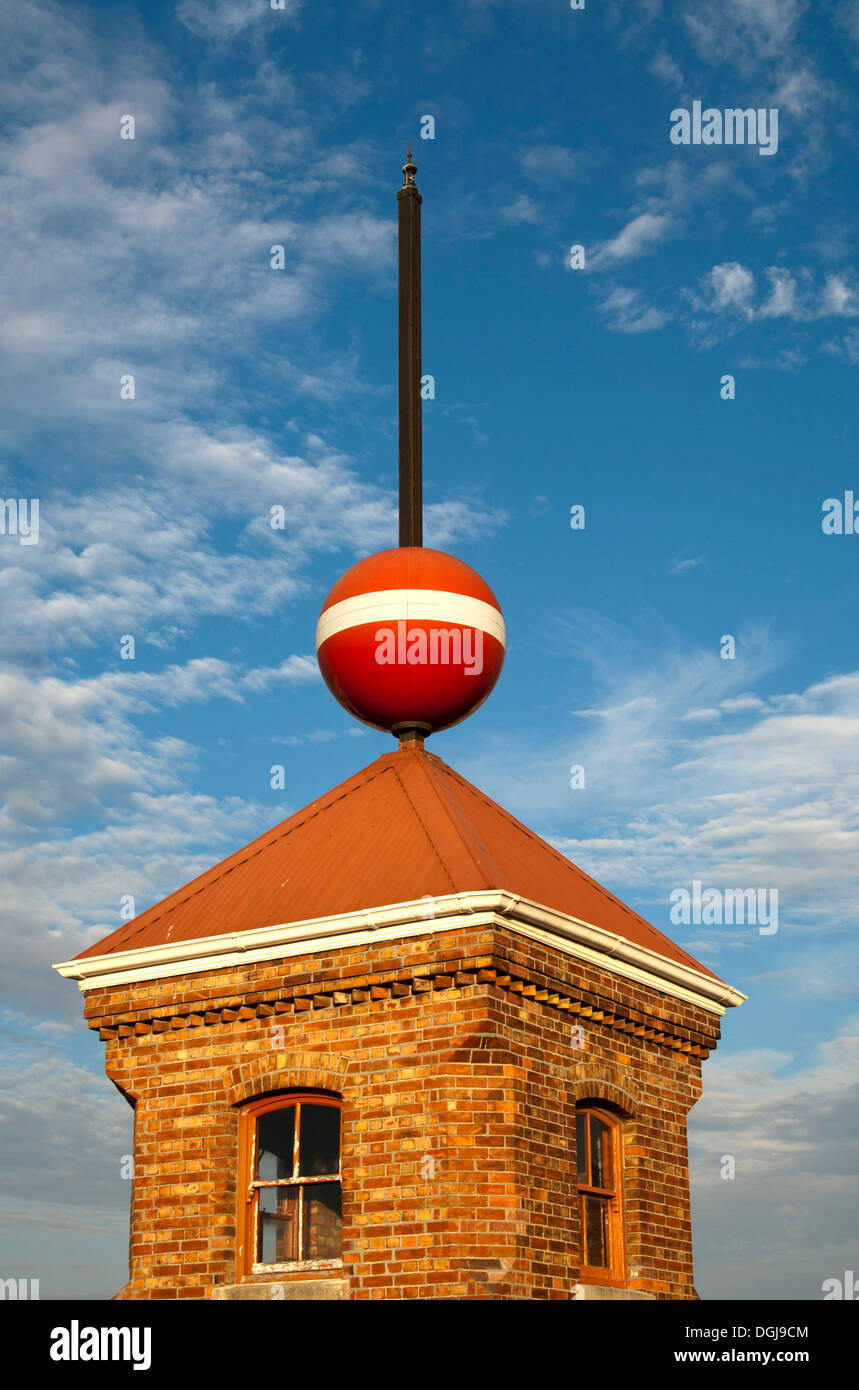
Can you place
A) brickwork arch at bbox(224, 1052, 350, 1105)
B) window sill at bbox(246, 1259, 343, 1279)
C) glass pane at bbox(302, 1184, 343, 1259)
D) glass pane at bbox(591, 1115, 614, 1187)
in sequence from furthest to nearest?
glass pane at bbox(302, 1184, 343, 1259) < glass pane at bbox(591, 1115, 614, 1187) < brickwork arch at bbox(224, 1052, 350, 1105) < window sill at bbox(246, 1259, 343, 1279)

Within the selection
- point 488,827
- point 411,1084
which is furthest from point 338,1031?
point 488,827

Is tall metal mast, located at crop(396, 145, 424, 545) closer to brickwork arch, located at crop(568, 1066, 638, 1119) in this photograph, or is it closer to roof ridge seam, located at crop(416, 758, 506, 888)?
roof ridge seam, located at crop(416, 758, 506, 888)

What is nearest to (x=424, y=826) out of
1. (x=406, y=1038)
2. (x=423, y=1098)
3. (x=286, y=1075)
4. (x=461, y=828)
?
(x=461, y=828)

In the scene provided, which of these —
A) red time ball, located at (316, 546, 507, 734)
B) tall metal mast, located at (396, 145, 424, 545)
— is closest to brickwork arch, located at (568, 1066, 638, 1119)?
red time ball, located at (316, 546, 507, 734)

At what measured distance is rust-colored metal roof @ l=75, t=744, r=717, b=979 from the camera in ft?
39.4

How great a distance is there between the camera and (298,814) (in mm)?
14133

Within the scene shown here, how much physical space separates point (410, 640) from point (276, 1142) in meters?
4.43

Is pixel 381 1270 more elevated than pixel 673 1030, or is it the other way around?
pixel 673 1030

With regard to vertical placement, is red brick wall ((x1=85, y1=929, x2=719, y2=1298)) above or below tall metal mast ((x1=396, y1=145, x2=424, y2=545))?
below

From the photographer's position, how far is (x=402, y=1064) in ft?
37.1

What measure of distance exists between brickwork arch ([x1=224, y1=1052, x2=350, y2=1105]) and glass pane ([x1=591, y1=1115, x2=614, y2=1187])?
2.37m
